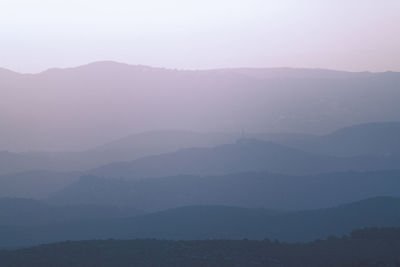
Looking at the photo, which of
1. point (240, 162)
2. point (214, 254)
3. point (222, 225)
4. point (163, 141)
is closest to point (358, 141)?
point (240, 162)

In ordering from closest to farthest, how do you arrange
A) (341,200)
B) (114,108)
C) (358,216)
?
(358,216) → (341,200) → (114,108)

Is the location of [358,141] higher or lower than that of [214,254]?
higher

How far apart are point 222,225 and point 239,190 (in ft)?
42.5

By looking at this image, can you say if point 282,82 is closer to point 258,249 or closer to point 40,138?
point 40,138

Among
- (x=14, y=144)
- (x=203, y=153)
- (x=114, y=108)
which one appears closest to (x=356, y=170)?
(x=203, y=153)

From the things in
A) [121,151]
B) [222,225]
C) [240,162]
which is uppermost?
[121,151]

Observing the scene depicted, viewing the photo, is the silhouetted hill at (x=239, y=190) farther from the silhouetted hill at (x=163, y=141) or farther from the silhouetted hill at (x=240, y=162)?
the silhouetted hill at (x=163, y=141)

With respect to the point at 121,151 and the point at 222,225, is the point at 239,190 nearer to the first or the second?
the point at 222,225

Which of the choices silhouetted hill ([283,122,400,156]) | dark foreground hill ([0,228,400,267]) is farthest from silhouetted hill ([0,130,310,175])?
dark foreground hill ([0,228,400,267])

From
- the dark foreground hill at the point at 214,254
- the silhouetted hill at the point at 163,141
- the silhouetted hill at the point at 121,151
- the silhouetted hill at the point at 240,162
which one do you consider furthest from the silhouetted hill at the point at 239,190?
the dark foreground hill at the point at 214,254

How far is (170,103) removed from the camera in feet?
261

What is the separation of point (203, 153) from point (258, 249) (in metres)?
42.5

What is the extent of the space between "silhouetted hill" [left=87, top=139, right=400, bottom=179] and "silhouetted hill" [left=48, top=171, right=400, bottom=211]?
154 cm

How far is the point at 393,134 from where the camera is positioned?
68625mm
